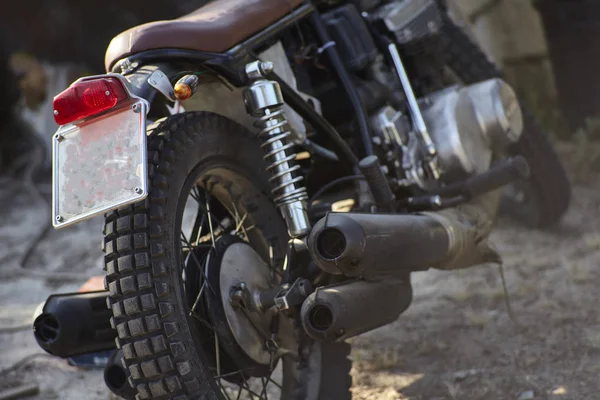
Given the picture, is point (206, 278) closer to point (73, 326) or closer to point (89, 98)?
point (73, 326)

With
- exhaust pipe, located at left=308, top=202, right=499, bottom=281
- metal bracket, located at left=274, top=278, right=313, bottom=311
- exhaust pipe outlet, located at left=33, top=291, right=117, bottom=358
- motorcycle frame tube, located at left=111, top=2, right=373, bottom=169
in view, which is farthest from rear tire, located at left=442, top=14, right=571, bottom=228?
exhaust pipe outlet, located at left=33, top=291, right=117, bottom=358

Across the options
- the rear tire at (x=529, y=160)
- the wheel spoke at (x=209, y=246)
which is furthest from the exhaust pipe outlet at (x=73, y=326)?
the rear tire at (x=529, y=160)

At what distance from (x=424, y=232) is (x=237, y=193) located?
2.02ft

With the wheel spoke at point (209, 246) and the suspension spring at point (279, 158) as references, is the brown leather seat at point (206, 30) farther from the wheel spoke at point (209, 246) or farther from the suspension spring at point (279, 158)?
the wheel spoke at point (209, 246)

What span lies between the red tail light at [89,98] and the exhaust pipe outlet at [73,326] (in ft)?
2.22

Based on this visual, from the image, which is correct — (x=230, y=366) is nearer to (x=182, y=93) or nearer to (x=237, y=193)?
(x=237, y=193)

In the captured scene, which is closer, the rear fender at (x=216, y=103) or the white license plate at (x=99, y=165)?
the white license plate at (x=99, y=165)

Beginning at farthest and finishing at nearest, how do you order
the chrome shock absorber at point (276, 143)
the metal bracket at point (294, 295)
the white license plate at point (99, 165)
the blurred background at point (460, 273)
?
the blurred background at point (460, 273)
the chrome shock absorber at point (276, 143)
the metal bracket at point (294, 295)
the white license plate at point (99, 165)

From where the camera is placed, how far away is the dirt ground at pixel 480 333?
2.92 m

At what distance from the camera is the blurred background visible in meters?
3.08

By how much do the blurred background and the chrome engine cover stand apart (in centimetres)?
72

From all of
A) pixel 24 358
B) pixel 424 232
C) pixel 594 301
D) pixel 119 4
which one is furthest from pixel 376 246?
pixel 119 4

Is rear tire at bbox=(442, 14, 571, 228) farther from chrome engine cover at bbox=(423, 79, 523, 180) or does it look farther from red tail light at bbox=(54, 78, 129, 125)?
red tail light at bbox=(54, 78, 129, 125)

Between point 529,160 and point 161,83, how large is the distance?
2556mm
